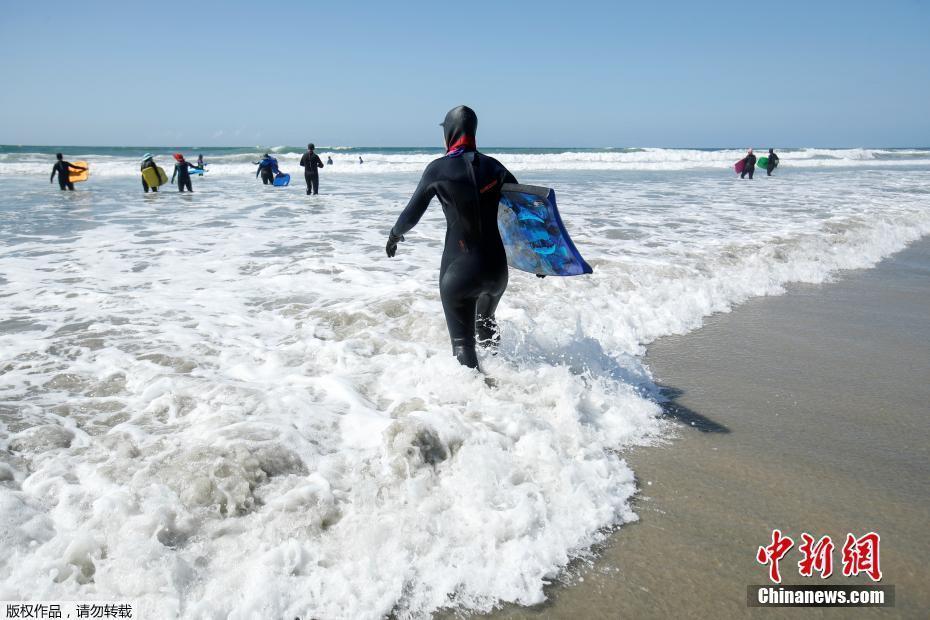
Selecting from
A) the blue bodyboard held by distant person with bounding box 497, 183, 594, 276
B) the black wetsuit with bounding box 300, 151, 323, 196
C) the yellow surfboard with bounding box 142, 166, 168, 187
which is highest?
the black wetsuit with bounding box 300, 151, 323, 196

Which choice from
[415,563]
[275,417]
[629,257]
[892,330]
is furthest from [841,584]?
[629,257]

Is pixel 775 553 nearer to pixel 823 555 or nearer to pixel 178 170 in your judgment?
pixel 823 555

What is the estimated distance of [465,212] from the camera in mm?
3156

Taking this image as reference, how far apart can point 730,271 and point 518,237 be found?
470cm

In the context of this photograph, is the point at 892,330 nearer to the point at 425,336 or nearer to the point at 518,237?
the point at 518,237

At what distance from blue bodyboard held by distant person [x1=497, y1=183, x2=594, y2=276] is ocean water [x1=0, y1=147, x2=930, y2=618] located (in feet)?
2.22

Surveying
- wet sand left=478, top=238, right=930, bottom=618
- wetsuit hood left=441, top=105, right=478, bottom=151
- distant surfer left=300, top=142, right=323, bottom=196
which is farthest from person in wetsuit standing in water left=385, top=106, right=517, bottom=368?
distant surfer left=300, top=142, right=323, bottom=196

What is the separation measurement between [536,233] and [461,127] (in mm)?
823

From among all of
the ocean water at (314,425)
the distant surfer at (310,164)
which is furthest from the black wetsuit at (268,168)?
the ocean water at (314,425)

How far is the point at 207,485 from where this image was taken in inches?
101

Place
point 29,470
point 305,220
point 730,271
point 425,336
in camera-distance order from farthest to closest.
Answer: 1. point 305,220
2. point 730,271
3. point 425,336
4. point 29,470

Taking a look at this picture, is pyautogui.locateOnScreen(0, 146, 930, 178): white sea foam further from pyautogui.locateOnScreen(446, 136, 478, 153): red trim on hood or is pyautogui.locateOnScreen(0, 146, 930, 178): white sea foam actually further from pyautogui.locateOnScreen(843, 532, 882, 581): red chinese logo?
pyautogui.locateOnScreen(843, 532, 882, 581): red chinese logo

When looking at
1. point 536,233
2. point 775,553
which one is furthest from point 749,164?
point 775,553

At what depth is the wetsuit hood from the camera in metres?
3.16
